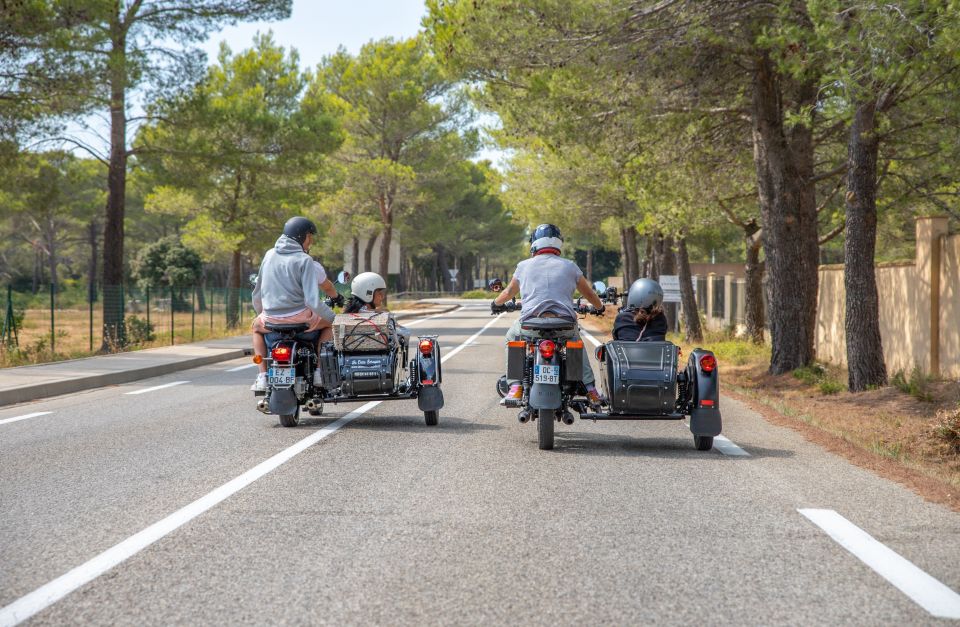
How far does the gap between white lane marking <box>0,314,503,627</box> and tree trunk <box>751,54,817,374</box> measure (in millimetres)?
10597

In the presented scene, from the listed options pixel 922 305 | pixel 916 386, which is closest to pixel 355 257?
pixel 922 305

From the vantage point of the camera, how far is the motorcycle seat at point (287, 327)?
10.1 metres

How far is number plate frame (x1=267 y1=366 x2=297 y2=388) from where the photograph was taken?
9.81 metres

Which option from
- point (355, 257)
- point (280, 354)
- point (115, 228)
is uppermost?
point (355, 257)

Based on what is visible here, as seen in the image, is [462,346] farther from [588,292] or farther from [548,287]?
[548,287]

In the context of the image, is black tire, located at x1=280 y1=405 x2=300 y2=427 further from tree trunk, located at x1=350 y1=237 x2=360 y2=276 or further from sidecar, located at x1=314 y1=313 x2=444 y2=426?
tree trunk, located at x1=350 y1=237 x2=360 y2=276

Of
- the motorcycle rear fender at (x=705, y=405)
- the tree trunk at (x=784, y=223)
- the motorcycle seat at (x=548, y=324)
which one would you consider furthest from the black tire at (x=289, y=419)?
the tree trunk at (x=784, y=223)

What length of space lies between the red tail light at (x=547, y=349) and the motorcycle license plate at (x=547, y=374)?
0.10 meters

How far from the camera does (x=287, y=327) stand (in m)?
10.1

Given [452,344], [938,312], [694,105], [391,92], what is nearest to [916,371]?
[938,312]

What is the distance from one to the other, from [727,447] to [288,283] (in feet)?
14.1

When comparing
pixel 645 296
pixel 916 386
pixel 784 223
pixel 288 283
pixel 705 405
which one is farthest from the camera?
pixel 784 223

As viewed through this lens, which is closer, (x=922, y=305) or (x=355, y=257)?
(x=922, y=305)

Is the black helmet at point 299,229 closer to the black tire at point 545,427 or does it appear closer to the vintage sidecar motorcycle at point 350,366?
the vintage sidecar motorcycle at point 350,366
